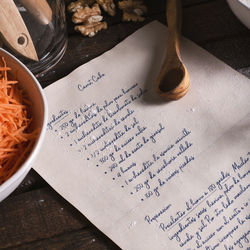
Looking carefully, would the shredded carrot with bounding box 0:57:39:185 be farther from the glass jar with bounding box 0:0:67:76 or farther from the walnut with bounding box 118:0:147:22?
the walnut with bounding box 118:0:147:22

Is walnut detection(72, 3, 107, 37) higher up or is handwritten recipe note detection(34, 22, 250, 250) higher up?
walnut detection(72, 3, 107, 37)

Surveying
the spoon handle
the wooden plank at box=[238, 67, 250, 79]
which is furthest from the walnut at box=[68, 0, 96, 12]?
the wooden plank at box=[238, 67, 250, 79]

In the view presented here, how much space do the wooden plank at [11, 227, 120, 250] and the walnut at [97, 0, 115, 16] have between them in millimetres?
327

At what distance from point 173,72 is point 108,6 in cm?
16

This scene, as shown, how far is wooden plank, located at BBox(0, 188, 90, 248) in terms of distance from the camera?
22.6 inches

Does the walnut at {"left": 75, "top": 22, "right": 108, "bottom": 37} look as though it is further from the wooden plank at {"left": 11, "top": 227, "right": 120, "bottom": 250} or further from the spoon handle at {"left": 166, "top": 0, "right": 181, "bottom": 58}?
the wooden plank at {"left": 11, "top": 227, "right": 120, "bottom": 250}

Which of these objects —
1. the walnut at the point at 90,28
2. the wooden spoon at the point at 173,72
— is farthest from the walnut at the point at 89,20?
the wooden spoon at the point at 173,72

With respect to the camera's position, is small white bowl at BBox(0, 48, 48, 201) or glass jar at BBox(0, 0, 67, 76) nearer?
small white bowl at BBox(0, 48, 48, 201)

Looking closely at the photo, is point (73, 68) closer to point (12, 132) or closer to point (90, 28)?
point (90, 28)

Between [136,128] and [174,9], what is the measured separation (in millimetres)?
183

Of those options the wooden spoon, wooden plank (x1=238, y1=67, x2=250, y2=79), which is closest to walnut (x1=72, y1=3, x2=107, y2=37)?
the wooden spoon

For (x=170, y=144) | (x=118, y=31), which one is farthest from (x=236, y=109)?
(x=118, y=31)

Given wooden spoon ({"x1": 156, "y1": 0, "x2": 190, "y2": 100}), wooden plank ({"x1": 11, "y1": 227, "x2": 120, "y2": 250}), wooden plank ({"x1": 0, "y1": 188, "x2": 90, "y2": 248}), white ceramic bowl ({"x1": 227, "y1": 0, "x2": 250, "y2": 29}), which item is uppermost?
white ceramic bowl ({"x1": 227, "y1": 0, "x2": 250, "y2": 29})

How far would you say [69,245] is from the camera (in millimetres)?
569
